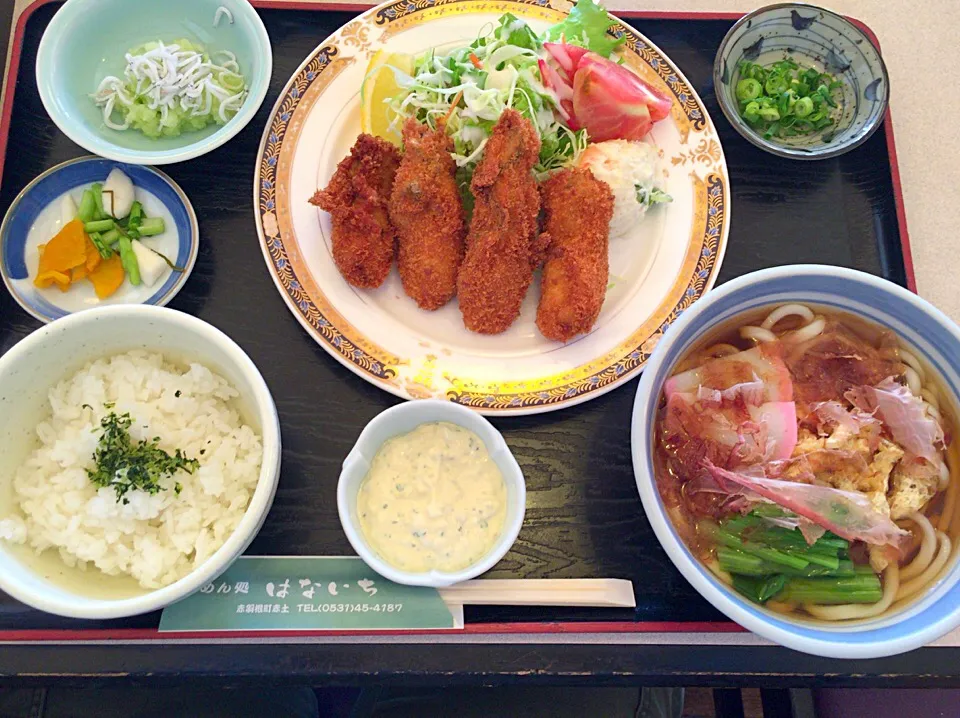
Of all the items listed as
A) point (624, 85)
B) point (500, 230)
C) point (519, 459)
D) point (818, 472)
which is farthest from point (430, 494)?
point (624, 85)

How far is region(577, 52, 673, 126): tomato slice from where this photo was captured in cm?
Result: 164

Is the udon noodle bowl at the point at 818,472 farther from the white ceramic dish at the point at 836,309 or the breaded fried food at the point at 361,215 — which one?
the breaded fried food at the point at 361,215

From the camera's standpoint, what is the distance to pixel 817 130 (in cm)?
176

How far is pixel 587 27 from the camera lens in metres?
1.71

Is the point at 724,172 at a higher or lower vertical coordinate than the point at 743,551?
higher

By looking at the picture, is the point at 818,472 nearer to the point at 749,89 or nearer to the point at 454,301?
the point at 454,301

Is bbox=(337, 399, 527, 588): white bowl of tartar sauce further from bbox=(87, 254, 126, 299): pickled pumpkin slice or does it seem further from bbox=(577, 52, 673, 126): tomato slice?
bbox=(577, 52, 673, 126): tomato slice

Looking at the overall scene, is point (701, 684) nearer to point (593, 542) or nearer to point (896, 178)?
point (593, 542)

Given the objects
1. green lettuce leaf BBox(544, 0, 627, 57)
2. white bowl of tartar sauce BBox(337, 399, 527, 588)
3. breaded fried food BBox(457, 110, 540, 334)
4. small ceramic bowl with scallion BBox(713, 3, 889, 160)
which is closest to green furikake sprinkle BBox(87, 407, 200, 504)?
white bowl of tartar sauce BBox(337, 399, 527, 588)

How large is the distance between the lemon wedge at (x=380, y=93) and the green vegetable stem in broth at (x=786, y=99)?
882 mm

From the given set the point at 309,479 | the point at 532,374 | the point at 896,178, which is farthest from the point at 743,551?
the point at 896,178

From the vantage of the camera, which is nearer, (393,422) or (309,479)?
(393,422)

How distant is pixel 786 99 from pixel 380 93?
1027mm

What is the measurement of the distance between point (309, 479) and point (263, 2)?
1253 millimetres
